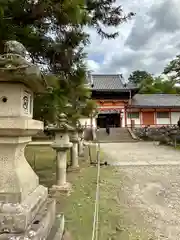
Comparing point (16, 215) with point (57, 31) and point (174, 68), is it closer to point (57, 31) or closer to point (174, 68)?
point (57, 31)

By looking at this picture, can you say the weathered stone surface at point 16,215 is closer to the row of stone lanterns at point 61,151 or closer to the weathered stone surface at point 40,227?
the weathered stone surface at point 40,227

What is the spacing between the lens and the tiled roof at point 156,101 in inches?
1089

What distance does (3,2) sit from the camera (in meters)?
3.47

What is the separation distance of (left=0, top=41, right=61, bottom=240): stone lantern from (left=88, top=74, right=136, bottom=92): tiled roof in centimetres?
2529

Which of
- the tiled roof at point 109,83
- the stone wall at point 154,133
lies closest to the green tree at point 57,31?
the stone wall at point 154,133

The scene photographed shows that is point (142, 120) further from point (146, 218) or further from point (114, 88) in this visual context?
point (146, 218)

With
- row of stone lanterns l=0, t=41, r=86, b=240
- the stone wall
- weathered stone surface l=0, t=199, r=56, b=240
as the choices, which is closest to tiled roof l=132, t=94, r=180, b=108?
the stone wall

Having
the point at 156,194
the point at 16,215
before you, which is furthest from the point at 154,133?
the point at 16,215

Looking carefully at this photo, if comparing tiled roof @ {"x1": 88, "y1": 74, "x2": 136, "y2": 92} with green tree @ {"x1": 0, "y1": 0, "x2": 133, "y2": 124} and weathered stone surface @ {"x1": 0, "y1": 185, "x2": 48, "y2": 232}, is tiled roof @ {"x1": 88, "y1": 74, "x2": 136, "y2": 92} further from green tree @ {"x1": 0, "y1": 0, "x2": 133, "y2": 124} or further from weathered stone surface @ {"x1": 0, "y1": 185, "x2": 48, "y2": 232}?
weathered stone surface @ {"x1": 0, "y1": 185, "x2": 48, "y2": 232}

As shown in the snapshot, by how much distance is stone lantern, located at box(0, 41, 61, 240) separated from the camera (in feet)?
6.35

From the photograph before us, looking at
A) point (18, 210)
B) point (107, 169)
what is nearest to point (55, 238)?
point (18, 210)

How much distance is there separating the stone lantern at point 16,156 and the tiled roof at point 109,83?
83.0ft

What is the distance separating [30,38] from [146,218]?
355 cm

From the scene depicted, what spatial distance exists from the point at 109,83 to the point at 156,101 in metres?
5.93
